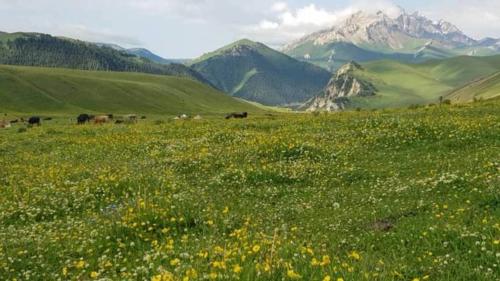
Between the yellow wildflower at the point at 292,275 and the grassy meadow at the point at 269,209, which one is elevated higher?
the yellow wildflower at the point at 292,275

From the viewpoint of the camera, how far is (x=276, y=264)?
8039 mm

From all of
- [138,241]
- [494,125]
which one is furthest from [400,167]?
[138,241]

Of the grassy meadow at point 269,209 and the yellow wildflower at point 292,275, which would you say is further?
the grassy meadow at point 269,209

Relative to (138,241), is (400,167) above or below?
above

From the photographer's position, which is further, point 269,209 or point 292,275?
point 269,209

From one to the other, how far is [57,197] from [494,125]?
70.6 feet

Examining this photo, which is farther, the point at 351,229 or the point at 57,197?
the point at 57,197

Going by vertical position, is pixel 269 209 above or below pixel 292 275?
below

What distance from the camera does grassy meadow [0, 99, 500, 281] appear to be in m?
9.10

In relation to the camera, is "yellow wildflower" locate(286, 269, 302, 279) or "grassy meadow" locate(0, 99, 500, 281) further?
"grassy meadow" locate(0, 99, 500, 281)

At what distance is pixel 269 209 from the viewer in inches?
625

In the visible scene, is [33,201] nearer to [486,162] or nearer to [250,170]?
[250,170]

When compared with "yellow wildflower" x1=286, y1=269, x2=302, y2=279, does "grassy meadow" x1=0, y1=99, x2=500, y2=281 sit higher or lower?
lower

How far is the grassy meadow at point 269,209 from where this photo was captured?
358 inches
